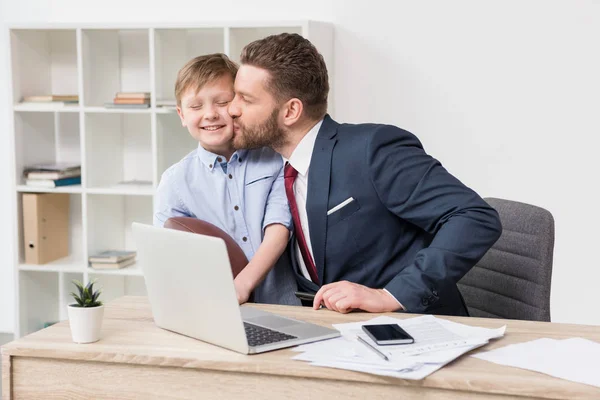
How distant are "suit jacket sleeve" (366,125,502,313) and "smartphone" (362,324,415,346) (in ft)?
1.10

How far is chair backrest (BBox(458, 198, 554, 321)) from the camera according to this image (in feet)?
7.29

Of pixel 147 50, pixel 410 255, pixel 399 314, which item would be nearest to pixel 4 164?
pixel 147 50

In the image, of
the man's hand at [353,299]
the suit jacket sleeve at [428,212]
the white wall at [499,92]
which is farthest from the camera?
the white wall at [499,92]

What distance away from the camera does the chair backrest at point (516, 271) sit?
7.29 feet

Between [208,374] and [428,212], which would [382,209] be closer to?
[428,212]

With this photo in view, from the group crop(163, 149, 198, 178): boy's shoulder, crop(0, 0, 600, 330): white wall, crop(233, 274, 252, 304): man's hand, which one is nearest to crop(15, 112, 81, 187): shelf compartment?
crop(0, 0, 600, 330): white wall

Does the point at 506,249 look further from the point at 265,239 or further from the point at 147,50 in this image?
the point at 147,50

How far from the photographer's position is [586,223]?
381cm

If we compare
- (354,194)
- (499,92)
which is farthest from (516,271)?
(499,92)

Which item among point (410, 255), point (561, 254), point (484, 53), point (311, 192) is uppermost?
point (484, 53)

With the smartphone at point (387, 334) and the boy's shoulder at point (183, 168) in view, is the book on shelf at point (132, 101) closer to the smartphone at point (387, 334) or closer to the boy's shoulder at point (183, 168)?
the boy's shoulder at point (183, 168)

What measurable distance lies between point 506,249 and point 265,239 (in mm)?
730

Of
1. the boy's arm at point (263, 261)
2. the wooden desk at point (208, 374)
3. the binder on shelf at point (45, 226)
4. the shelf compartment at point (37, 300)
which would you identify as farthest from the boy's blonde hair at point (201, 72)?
the shelf compartment at point (37, 300)

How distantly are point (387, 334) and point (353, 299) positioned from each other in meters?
0.30
